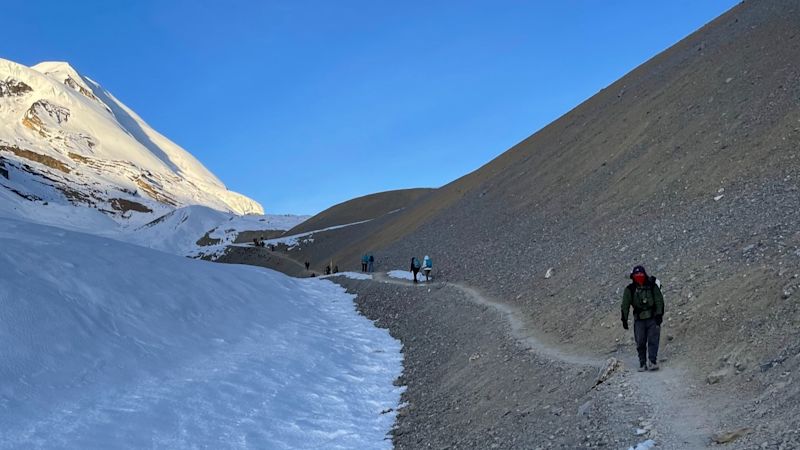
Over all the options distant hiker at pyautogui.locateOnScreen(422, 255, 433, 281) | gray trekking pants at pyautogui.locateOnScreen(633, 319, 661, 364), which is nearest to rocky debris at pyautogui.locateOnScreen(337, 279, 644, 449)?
gray trekking pants at pyautogui.locateOnScreen(633, 319, 661, 364)

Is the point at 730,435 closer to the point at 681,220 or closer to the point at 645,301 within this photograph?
the point at 645,301

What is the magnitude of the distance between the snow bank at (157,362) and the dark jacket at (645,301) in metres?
6.10

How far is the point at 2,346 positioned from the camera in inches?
551

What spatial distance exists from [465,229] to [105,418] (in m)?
31.7

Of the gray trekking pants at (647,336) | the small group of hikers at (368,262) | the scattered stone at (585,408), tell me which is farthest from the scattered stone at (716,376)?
the small group of hikers at (368,262)

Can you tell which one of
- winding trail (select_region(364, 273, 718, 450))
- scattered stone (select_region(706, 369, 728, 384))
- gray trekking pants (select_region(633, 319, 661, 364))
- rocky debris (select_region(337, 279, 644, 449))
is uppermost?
gray trekking pants (select_region(633, 319, 661, 364))

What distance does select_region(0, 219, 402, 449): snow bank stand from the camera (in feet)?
43.0

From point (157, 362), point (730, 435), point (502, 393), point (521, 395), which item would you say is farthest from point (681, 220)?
point (157, 362)

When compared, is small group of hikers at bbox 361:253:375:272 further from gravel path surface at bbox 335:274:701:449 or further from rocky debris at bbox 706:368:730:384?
rocky debris at bbox 706:368:730:384

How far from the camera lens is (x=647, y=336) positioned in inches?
453

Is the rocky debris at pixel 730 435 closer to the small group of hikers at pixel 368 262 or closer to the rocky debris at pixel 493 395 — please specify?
the rocky debris at pixel 493 395

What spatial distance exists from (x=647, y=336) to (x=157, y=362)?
1277 centimetres

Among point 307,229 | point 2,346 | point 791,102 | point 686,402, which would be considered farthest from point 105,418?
point 307,229

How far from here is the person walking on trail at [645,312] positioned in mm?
11227
